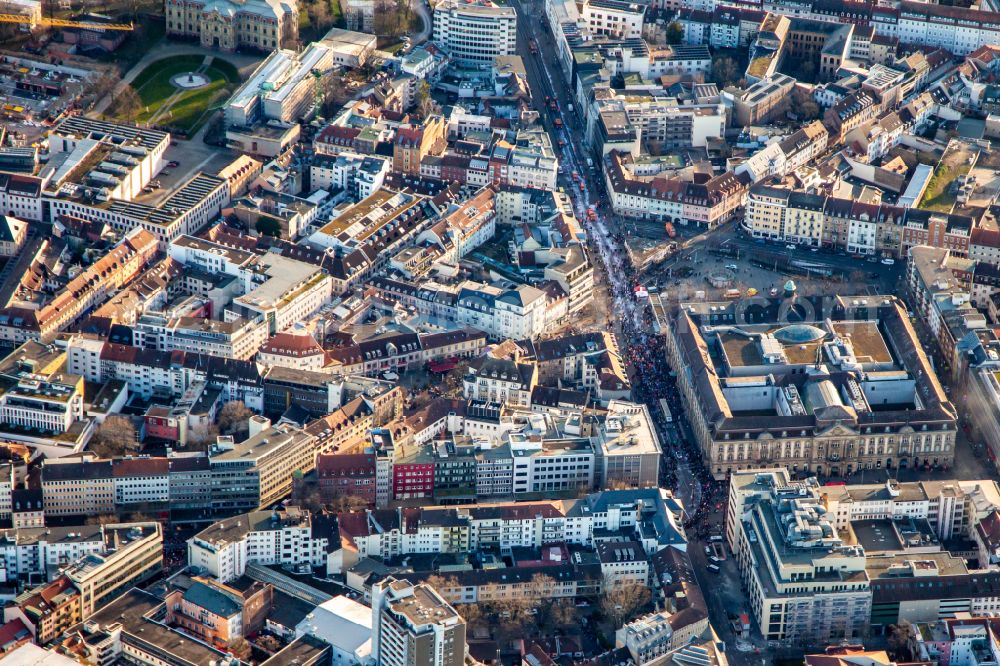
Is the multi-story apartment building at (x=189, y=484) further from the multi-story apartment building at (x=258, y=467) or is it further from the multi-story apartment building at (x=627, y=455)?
the multi-story apartment building at (x=627, y=455)

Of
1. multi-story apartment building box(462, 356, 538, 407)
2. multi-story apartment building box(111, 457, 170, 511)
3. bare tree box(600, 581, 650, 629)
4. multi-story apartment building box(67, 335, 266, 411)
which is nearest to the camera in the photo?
bare tree box(600, 581, 650, 629)

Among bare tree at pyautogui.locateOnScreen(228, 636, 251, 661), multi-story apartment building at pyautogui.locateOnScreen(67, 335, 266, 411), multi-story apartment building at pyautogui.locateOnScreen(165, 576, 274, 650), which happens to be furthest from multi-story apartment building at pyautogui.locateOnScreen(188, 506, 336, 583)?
multi-story apartment building at pyautogui.locateOnScreen(67, 335, 266, 411)

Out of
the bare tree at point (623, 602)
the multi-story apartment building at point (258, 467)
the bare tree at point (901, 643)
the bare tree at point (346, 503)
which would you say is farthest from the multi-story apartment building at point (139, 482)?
the bare tree at point (901, 643)

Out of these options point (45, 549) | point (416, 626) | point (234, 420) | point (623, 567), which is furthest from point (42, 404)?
point (623, 567)

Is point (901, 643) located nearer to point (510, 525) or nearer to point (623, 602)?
point (623, 602)

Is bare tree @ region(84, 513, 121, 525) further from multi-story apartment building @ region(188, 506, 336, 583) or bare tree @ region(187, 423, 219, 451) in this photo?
bare tree @ region(187, 423, 219, 451)

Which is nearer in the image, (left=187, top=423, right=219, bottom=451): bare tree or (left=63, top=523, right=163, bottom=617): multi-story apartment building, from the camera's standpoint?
(left=63, top=523, right=163, bottom=617): multi-story apartment building
